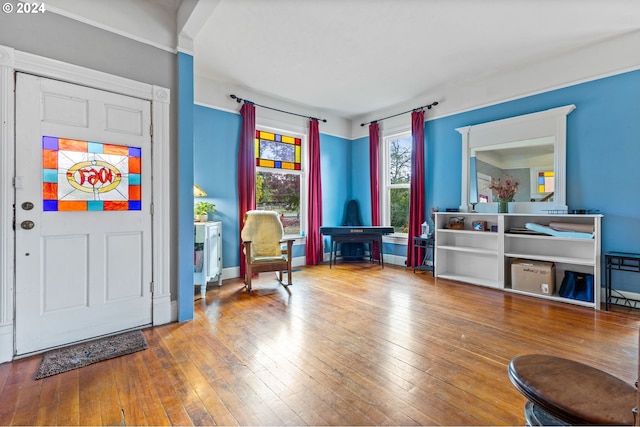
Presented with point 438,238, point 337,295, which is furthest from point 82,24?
point 438,238

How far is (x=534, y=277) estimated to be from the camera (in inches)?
136

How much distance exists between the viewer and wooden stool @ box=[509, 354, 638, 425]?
2.60 feet

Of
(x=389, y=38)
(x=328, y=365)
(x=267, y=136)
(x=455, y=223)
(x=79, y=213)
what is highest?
(x=389, y=38)

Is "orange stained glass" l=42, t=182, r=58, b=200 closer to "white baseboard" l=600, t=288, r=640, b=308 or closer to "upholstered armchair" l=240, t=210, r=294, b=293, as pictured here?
"upholstered armchair" l=240, t=210, r=294, b=293

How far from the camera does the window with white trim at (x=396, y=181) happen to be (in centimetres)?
530

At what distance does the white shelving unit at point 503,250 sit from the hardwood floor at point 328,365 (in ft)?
1.76

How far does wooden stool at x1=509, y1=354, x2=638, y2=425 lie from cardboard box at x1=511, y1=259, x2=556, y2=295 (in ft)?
9.44

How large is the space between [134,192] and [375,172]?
13.3 ft

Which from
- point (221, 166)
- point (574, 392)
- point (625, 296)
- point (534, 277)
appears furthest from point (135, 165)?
point (625, 296)

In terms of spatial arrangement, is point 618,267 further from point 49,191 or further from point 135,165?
point 49,191

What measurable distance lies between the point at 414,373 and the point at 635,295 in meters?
3.00

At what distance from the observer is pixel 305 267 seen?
507 centimetres

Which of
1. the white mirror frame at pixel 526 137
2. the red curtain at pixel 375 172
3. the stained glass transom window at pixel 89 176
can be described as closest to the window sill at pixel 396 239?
the red curtain at pixel 375 172

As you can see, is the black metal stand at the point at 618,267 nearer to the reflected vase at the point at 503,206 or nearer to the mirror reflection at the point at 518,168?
the mirror reflection at the point at 518,168
